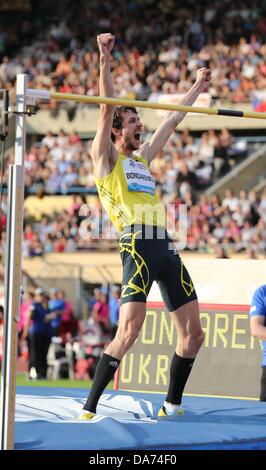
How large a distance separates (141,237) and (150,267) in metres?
0.20

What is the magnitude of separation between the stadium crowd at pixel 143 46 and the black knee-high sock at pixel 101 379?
14.7 metres

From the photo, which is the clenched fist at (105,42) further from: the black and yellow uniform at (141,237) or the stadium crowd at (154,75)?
the stadium crowd at (154,75)

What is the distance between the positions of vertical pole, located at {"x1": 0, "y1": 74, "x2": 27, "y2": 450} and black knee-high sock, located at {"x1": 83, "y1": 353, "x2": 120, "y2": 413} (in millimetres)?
1113

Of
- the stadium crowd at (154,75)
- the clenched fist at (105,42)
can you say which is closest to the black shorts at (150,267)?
the clenched fist at (105,42)

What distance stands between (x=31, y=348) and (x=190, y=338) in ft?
33.2

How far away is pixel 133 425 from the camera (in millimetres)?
5441

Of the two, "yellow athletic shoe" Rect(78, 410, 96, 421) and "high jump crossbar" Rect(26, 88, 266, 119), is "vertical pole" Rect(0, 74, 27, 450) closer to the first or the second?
"high jump crossbar" Rect(26, 88, 266, 119)

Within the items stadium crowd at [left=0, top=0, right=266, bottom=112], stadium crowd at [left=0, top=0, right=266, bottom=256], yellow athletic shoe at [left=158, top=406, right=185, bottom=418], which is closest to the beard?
yellow athletic shoe at [left=158, top=406, right=185, bottom=418]

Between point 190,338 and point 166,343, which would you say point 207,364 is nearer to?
point 166,343

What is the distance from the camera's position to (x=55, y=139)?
21578 mm

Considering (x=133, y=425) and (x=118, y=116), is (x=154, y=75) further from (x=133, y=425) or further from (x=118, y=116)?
(x=133, y=425)

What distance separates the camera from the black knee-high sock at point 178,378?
6.33 meters
